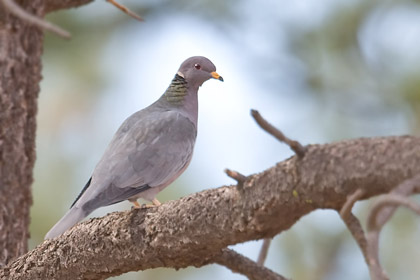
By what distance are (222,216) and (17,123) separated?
1514 mm

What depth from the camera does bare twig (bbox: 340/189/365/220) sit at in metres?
1.64

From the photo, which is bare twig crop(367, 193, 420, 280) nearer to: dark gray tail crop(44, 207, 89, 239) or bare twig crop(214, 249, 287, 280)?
bare twig crop(214, 249, 287, 280)

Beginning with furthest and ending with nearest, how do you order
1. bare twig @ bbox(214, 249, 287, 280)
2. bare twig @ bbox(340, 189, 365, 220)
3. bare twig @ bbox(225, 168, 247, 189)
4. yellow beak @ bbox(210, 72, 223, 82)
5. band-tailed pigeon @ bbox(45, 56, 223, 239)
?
yellow beak @ bbox(210, 72, 223, 82) → band-tailed pigeon @ bbox(45, 56, 223, 239) → bare twig @ bbox(214, 249, 287, 280) → bare twig @ bbox(225, 168, 247, 189) → bare twig @ bbox(340, 189, 365, 220)

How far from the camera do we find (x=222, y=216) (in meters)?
1.97

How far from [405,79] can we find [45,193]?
2.43 meters

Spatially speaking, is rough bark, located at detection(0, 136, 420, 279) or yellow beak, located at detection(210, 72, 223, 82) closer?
rough bark, located at detection(0, 136, 420, 279)

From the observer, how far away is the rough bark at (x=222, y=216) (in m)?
1.68

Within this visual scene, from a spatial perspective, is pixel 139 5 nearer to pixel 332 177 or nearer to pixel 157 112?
pixel 157 112

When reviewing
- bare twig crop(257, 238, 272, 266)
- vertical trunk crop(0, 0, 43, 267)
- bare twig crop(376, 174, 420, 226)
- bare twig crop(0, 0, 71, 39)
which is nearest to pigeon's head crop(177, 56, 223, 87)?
vertical trunk crop(0, 0, 43, 267)

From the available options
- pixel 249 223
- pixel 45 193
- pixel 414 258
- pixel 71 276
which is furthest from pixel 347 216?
pixel 45 193

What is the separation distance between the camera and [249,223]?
1.91 metres

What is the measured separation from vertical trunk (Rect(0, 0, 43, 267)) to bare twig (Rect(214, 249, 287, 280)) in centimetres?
107

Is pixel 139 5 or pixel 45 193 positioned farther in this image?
pixel 139 5

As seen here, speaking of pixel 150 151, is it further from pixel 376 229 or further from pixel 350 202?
pixel 376 229
